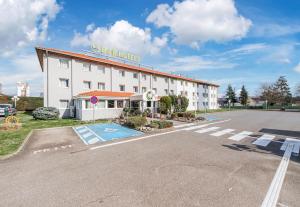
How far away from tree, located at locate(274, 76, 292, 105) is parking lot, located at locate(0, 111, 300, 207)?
7119 cm

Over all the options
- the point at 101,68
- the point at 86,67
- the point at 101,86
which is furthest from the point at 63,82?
the point at 101,68

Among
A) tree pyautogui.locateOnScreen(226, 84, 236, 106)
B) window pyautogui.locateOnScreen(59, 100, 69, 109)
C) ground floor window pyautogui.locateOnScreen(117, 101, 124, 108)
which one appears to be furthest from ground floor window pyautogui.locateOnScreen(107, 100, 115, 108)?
tree pyautogui.locateOnScreen(226, 84, 236, 106)

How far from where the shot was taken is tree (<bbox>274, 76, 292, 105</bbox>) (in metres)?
64.2

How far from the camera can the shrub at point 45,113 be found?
1992 cm

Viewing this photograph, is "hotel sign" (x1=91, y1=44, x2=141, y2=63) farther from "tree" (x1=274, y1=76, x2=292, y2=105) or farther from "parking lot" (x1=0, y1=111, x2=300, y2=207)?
"tree" (x1=274, y1=76, x2=292, y2=105)

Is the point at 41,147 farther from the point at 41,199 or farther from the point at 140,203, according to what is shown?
the point at 140,203

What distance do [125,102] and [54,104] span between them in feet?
31.1

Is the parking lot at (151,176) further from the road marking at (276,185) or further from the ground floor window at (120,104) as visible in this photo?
the ground floor window at (120,104)

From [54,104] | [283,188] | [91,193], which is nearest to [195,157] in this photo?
[283,188]

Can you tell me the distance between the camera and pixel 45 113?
2011 cm

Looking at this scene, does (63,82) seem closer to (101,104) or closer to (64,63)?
(64,63)

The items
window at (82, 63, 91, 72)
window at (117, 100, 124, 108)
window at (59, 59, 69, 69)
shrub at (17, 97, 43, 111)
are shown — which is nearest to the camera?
window at (59, 59, 69, 69)

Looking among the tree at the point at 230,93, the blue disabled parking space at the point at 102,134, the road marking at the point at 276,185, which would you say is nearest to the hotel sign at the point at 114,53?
the blue disabled parking space at the point at 102,134

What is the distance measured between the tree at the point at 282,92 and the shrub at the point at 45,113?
76.5 meters
